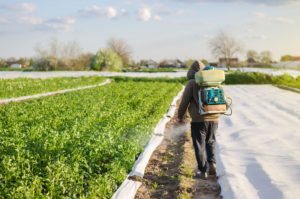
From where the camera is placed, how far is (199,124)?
7.79 metres

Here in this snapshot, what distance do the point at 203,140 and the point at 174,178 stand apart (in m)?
0.85

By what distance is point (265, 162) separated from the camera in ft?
28.5

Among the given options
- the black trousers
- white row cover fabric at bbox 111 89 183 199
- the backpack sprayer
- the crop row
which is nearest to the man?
the black trousers

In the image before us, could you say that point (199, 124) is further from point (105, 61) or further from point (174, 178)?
point (105, 61)

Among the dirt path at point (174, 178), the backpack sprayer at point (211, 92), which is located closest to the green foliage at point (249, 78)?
the dirt path at point (174, 178)

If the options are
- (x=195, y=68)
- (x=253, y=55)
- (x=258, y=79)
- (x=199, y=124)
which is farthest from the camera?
(x=253, y=55)

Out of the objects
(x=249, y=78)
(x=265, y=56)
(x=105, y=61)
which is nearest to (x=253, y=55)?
(x=265, y=56)

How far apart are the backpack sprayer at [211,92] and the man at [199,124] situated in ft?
0.62

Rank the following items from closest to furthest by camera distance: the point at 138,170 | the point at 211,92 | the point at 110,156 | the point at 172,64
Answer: the point at 211,92 → the point at 138,170 → the point at 110,156 → the point at 172,64

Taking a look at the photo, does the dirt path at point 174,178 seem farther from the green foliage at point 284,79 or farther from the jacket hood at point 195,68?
the green foliage at point 284,79

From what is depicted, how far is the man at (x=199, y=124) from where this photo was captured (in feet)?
25.2

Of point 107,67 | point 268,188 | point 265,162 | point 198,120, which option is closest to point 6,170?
point 198,120

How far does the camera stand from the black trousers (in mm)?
7812

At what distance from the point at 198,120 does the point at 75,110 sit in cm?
651
